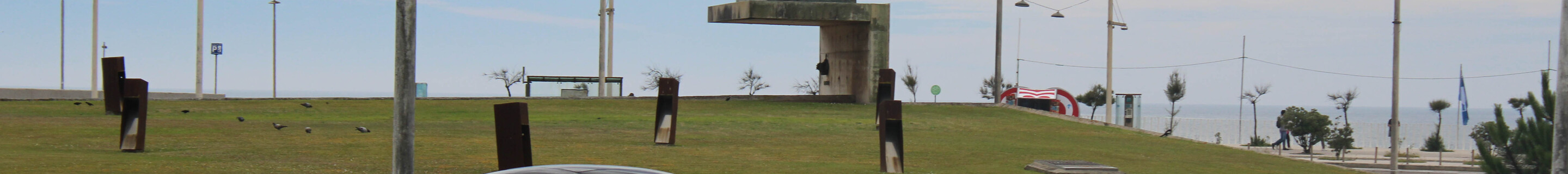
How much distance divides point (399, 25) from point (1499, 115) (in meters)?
25.1

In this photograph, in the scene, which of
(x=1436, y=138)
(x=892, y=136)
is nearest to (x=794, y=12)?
(x=892, y=136)

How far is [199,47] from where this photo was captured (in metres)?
37.0

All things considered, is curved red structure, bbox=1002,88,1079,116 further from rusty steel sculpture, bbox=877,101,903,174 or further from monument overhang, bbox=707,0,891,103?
rusty steel sculpture, bbox=877,101,903,174

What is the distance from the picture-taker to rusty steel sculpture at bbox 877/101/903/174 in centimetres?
1571

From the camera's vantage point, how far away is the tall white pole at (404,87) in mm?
10000

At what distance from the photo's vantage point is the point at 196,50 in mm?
37219

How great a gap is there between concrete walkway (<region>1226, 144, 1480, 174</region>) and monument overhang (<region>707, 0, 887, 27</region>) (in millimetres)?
12423

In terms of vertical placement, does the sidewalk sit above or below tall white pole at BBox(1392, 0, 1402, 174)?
below

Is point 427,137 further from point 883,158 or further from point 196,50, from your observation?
point 196,50

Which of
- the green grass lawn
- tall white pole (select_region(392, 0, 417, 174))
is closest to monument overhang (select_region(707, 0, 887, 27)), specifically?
the green grass lawn

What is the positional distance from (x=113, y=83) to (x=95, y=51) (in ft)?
66.6

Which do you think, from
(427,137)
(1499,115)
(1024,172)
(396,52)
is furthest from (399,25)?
(1499,115)

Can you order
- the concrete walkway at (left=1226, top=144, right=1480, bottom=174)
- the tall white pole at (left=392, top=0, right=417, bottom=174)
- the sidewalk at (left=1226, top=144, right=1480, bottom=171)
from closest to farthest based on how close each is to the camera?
the tall white pole at (left=392, top=0, right=417, bottom=174), the concrete walkway at (left=1226, top=144, right=1480, bottom=174), the sidewalk at (left=1226, top=144, right=1480, bottom=171)

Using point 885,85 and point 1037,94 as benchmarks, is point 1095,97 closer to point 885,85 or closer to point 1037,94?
point 1037,94
